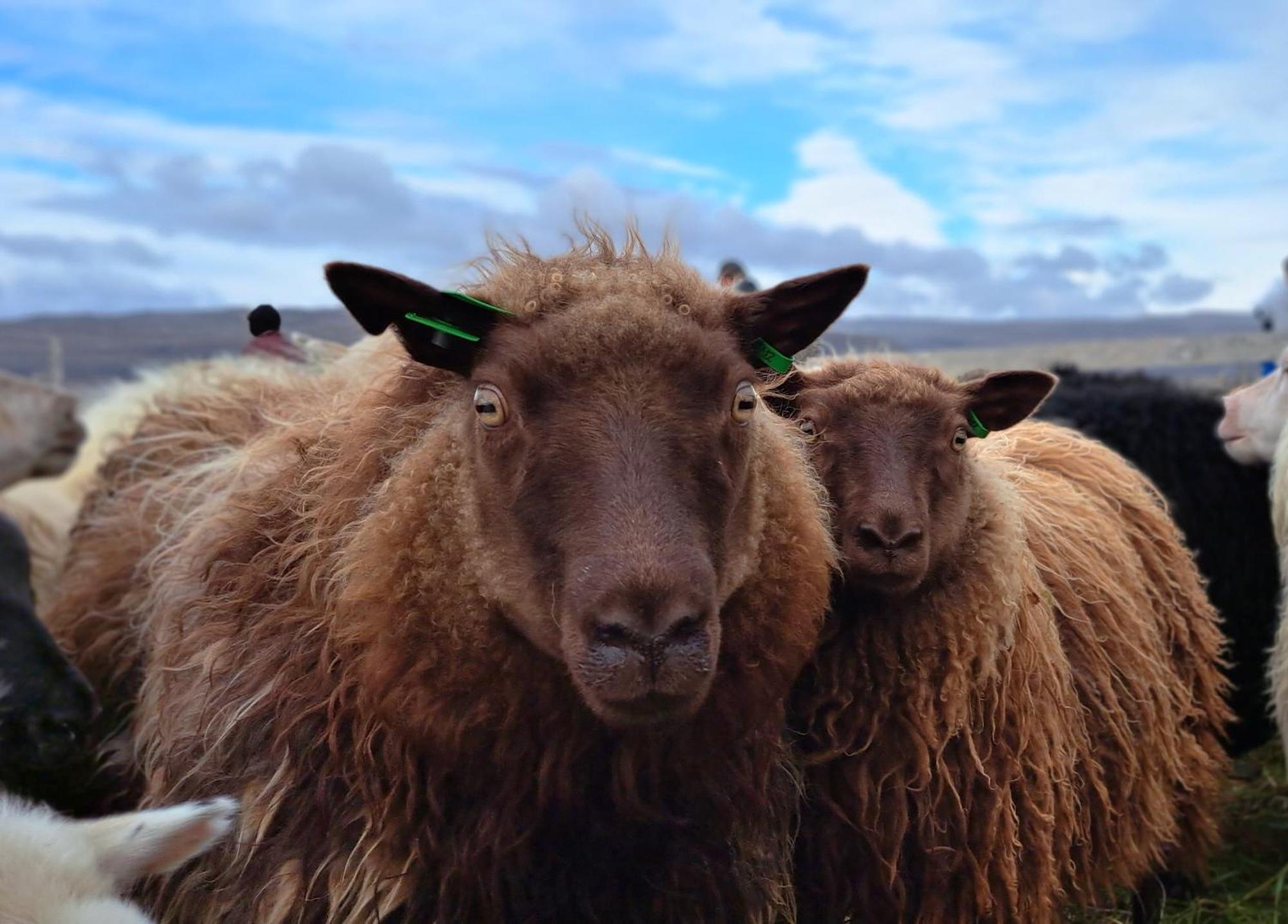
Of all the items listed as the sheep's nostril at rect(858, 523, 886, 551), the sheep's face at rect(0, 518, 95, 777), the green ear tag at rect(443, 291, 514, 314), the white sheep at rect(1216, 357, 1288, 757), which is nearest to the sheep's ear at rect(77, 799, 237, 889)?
the sheep's face at rect(0, 518, 95, 777)

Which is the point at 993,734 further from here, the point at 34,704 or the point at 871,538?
the point at 34,704

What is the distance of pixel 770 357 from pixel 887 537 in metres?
0.61

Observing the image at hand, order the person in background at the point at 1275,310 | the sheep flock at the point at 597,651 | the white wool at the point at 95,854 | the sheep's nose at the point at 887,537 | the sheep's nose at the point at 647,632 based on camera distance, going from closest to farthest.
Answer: the sheep's nose at the point at 647,632, the white wool at the point at 95,854, the sheep flock at the point at 597,651, the sheep's nose at the point at 887,537, the person in background at the point at 1275,310

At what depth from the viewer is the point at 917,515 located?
318 cm

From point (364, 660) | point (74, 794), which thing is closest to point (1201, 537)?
point (364, 660)

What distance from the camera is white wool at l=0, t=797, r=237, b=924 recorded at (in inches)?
93.7

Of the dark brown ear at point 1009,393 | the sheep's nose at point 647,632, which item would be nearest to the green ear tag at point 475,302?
the sheep's nose at point 647,632

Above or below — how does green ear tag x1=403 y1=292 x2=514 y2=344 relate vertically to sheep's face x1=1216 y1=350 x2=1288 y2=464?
above

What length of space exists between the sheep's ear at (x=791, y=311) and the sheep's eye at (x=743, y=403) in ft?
0.58

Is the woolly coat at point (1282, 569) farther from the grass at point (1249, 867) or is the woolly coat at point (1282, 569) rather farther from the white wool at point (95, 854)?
the white wool at point (95, 854)

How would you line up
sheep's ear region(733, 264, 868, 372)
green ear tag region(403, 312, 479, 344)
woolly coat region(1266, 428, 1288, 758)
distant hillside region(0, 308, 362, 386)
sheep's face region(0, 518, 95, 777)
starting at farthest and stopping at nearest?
1. distant hillside region(0, 308, 362, 386)
2. woolly coat region(1266, 428, 1288, 758)
3. sheep's face region(0, 518, 95, 777)
4. sheep's ear region(733, 264, 868, 372)
5. green ear tag region(403, 312, 479, 344)

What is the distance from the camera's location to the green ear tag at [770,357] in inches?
112

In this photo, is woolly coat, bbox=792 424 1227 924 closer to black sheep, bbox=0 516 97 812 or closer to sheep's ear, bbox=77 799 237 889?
sheep's ear, bbox=77 799 237 889

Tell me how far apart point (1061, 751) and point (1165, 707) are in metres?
0.75
